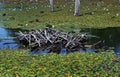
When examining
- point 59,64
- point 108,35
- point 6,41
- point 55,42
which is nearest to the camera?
point 59,64

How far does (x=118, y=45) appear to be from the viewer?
1020 inches

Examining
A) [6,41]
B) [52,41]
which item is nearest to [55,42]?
[52,41]

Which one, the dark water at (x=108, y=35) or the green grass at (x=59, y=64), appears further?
the dark water at (x=108, y=35)

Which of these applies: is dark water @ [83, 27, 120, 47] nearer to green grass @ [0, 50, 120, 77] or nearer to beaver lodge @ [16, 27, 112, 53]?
beaver lodge @ [16, 27, 112, 53]

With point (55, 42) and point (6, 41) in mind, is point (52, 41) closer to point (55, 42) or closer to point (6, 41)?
point (55, 42)

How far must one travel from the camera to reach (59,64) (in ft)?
62.2

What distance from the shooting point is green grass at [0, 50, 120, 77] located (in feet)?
56.2

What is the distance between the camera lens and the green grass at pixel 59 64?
17.1 metres

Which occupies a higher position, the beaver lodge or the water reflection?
the beaver lodge

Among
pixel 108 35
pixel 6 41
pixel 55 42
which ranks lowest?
pixel 108 35

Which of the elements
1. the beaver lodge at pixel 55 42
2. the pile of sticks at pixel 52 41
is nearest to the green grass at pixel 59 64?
the beaver lodge at pixel 55 42

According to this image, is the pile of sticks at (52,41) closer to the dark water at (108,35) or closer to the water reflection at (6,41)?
the water reflection at (6,41)

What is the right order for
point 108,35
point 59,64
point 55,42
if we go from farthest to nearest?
point 108,35 < point 55,42 < point 59,64

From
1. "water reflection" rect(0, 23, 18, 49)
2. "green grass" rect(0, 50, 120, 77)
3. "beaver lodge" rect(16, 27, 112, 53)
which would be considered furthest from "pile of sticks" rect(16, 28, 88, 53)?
"green grass" rect(0, 50, 120, 77)
